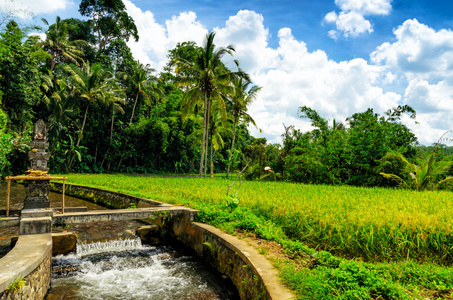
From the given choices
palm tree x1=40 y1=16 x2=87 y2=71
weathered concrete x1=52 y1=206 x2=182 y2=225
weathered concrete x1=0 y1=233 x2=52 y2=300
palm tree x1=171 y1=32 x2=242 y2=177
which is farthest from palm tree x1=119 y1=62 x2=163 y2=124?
weathered concrete x1=0 y1=233 x2=52 y2=300

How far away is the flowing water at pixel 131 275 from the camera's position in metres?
3.96

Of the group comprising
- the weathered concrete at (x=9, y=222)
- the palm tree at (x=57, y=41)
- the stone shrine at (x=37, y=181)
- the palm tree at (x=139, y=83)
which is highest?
the palm tree at (x=57, y=41)

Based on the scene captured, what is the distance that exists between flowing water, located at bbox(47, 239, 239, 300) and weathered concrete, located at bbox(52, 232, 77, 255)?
4.4 inches

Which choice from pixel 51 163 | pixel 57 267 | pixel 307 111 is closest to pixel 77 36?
pixel 51 163

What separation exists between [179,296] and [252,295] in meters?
1.17

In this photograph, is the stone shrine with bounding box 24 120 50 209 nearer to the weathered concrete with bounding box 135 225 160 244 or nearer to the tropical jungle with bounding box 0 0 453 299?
the weathered concrete with bounding box 135 225 160 244

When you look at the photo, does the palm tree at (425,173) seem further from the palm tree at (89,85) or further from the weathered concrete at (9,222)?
the palm tree at (89,85)

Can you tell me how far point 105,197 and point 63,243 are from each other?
5877 mm

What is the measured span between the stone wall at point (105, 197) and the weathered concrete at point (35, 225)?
296cm

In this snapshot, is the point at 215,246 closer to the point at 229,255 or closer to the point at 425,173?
the point at 229,255

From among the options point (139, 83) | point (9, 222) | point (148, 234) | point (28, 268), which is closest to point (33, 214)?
point (9, 222)

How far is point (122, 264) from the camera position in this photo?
16.4 feet

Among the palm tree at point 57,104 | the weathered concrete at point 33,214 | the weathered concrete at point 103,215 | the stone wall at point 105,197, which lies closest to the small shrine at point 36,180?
the weathered concrete at point 33,214

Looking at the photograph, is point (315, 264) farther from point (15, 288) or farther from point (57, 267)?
point (57, 267)
